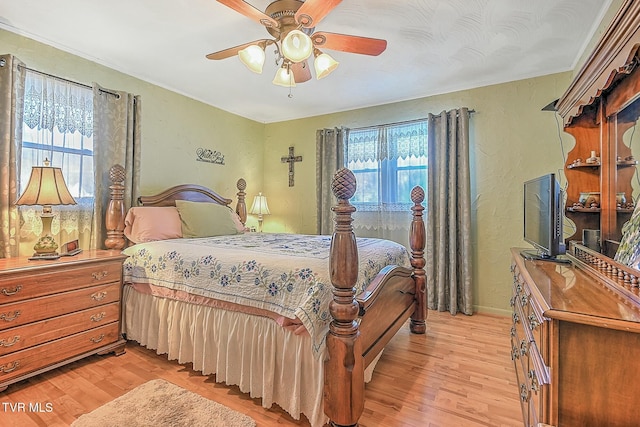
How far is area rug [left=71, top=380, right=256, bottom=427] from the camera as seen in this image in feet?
5.23

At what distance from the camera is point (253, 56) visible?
207 cm

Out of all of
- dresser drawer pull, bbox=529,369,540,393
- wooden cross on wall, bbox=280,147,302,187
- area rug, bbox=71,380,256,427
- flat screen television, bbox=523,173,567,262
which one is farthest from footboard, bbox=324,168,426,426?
wooden cross on wall, bbox=280,147,302,187

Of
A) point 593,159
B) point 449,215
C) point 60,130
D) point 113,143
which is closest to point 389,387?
point 593,159

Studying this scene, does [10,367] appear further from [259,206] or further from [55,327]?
[259,206]

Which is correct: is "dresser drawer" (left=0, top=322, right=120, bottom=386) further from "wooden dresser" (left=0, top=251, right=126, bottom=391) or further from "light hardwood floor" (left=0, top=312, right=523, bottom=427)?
"light hardwood floor" (left=0, top=312, right=523, bottom=427)

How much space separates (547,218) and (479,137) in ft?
6.41

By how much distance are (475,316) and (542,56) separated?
261 centimetres

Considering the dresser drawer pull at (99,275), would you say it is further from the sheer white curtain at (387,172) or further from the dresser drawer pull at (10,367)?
the sheer white curtain at (387,172)

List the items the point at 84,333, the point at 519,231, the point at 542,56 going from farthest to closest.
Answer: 1. the point at 519,231
2. the point at 542,56
3. the point at 84,333

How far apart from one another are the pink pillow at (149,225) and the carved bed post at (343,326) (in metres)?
2.01

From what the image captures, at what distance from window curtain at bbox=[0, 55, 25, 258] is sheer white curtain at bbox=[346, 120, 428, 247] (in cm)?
324

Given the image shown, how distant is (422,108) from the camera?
3.70 m

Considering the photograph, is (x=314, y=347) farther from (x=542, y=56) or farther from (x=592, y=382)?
(x=542, y=56)

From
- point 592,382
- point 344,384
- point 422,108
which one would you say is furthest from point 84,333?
point 422,108
